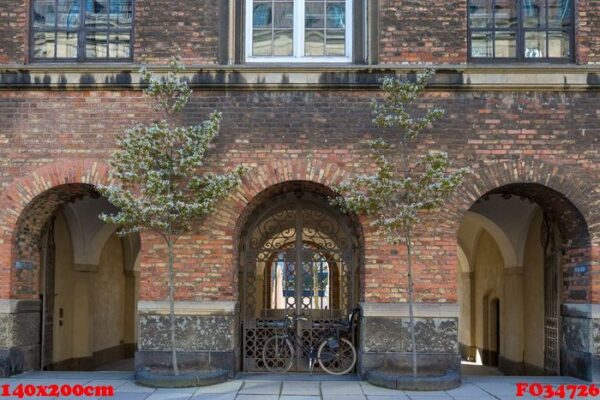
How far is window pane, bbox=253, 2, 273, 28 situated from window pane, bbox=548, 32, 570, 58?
4502 millimetres

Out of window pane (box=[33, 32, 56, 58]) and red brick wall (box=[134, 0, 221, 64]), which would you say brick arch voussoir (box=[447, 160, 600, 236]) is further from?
window pane (box=[33, 32, 56, 58])

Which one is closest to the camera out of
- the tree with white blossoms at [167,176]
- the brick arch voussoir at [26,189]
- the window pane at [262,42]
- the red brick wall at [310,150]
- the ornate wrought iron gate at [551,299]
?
the tree with white blossoms at [167,176]

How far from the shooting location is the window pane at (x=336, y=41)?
1196 centimetres

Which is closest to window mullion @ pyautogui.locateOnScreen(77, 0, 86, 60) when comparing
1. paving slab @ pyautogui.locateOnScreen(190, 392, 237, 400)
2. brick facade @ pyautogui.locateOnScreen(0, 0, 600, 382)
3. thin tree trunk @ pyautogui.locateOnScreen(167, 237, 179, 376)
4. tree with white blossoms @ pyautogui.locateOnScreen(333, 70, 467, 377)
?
brick facade @ pyautogui.locateOnScreen(0, 0, 600, 382)

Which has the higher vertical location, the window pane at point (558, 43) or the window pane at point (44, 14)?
the window pane at point (44, 14)

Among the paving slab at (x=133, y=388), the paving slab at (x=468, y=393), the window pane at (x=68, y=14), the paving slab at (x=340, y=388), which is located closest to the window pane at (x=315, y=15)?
the window pane at (x=68, y=14)

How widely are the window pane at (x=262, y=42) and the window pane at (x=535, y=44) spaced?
4.12 meters

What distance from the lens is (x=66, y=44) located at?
1205 centimetres

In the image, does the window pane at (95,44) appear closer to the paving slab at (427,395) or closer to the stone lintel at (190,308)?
the stone lintel at (190,308)

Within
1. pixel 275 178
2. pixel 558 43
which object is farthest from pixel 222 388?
pixel 558 43

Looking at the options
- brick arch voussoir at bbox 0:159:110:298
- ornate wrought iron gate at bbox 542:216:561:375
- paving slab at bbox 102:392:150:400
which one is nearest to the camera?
paving slab at bbox 102:392:150:400

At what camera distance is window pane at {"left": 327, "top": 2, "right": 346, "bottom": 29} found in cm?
1201

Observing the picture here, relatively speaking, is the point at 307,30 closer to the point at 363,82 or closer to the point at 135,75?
the point at 363,82

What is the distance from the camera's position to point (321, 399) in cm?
973
